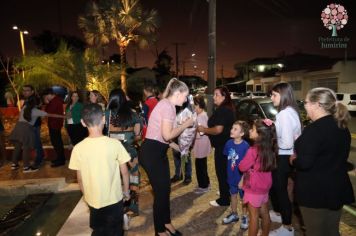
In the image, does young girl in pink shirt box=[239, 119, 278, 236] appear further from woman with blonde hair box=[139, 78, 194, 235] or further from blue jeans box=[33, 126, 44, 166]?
blue jeans box=[33, 126, 44, 166]

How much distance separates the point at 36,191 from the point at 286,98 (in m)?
5.01

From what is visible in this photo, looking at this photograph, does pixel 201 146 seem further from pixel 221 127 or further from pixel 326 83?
pixel 326 83

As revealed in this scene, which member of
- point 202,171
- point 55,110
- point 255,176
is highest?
point 55,110

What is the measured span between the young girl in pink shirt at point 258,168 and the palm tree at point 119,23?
15809mm

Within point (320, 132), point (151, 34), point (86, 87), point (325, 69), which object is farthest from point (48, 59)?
point (325, 69)

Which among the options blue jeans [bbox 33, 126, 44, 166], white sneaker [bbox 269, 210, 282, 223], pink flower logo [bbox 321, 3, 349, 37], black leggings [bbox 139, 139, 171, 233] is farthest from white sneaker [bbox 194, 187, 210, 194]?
pink flower logo [bbox 321, 3, 349, 37]

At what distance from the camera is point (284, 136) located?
374cm

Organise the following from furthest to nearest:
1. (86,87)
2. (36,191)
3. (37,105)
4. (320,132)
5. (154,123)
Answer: (86,87) < (37,105) < (36,191) < (154,123) < (320,132)

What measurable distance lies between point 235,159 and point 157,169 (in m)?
1.27

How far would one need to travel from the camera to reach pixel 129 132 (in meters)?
4.47

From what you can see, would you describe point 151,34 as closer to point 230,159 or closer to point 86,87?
point 86,87

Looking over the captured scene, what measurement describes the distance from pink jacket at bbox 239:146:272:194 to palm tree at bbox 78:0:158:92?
51.9 feet

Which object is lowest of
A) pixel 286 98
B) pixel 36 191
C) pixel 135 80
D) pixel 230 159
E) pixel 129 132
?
pixel 36 191

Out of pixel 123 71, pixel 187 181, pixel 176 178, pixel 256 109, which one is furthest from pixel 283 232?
pixel 123 71
